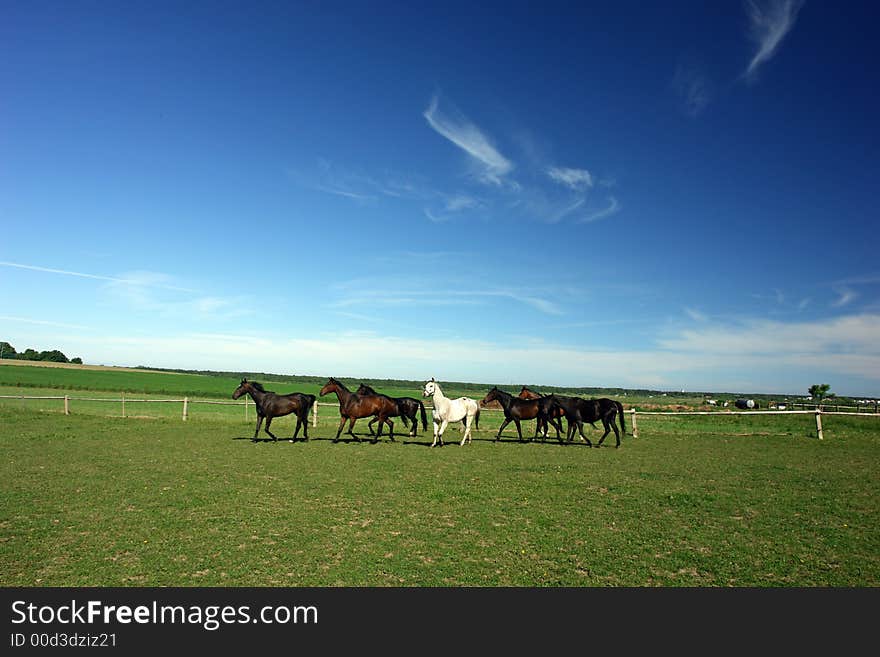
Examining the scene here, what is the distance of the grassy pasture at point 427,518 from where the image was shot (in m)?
6.18

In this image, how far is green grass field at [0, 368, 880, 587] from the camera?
20.3 feet

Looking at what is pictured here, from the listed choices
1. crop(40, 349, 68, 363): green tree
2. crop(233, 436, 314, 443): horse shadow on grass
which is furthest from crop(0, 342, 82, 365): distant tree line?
crop(233, 436, 314, 443): horse shadow on grass

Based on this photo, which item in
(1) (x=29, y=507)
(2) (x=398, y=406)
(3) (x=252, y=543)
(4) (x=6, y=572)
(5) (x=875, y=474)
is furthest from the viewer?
(2) (x=398, y=406)

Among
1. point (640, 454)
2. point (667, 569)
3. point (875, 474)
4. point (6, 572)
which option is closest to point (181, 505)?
Answer: point (6, 572)

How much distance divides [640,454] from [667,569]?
12.0m

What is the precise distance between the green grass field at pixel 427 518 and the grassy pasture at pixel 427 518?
4 centimetres

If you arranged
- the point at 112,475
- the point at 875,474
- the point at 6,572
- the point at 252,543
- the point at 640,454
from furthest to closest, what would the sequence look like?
the point at 640,454 < the point at 875,474 < the point at 112,475 < the point at 252,543 < the point at 6,572

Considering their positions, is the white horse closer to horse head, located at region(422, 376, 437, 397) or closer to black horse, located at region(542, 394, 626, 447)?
horse head, located at region(422, 376, 437, 397)

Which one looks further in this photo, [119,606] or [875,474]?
[875,474]

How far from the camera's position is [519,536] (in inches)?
304

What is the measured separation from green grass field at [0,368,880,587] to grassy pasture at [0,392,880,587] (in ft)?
0.13

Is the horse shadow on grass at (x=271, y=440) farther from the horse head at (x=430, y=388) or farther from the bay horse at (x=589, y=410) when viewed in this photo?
the bay horse at (x=589, y=410)

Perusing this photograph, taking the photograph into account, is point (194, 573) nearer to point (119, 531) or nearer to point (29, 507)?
point (119, 531)

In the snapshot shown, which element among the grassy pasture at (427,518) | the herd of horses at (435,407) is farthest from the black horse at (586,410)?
the grassy pasture at (427,518)
